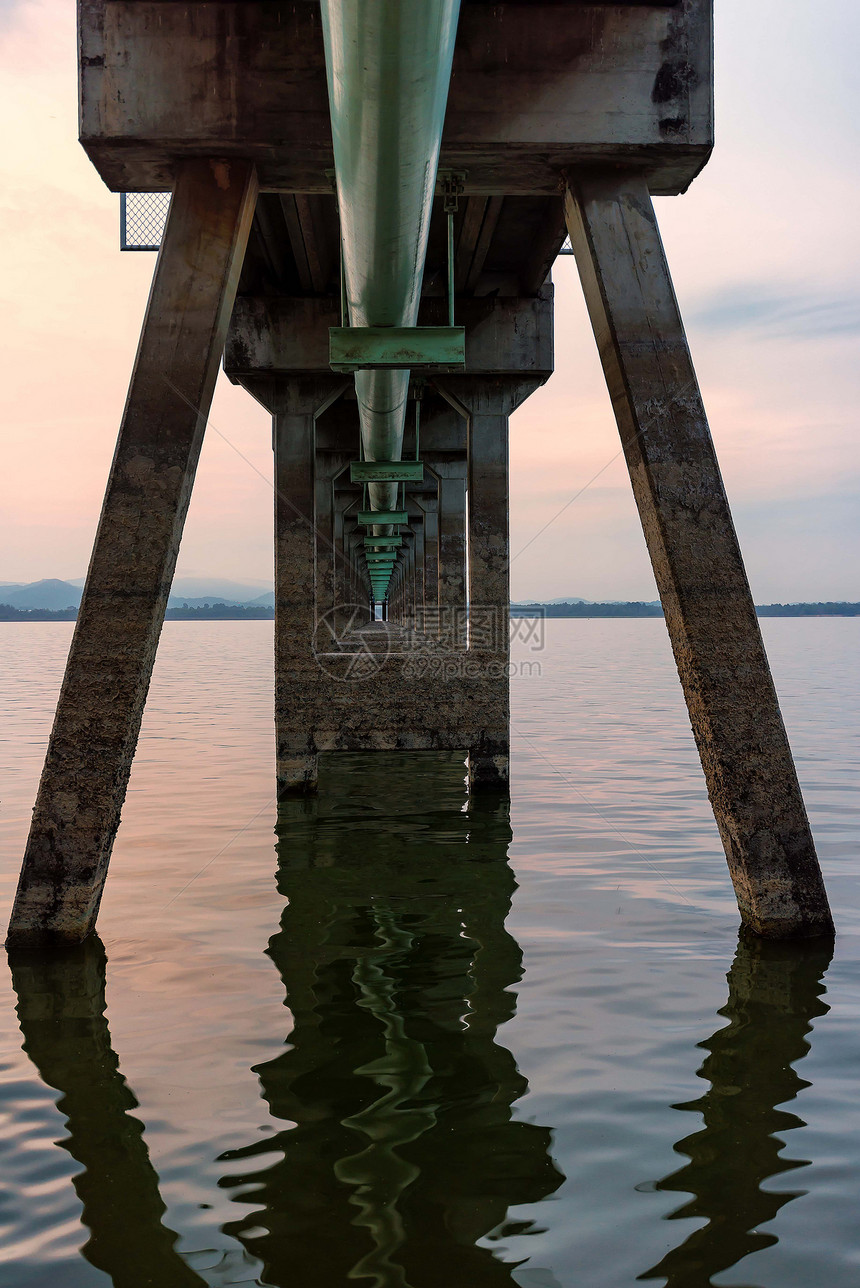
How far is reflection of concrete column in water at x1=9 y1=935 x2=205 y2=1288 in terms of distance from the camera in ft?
9.06

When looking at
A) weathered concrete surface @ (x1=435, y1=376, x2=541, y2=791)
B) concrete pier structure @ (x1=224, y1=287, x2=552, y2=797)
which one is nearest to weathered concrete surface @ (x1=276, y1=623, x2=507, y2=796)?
concrete pier structure @ (x1=224, y1=287, x2=552, y2=797)

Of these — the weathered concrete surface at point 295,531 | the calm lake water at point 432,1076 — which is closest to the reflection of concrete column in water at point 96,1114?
the calm lake water at point 432,1076

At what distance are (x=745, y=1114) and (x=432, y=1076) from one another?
1.16 metres

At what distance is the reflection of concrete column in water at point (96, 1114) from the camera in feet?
9.06

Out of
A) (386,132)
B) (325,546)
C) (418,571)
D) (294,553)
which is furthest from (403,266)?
(418,571)

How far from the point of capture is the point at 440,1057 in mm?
4086

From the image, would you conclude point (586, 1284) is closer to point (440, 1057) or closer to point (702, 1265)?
point (702, 1265)

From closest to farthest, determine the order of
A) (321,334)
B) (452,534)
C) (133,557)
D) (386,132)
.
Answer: (386,132)
(133,557)
(321,334)
(452,534)

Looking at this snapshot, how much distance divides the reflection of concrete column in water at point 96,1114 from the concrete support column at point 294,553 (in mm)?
5739

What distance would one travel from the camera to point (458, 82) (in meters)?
5.93

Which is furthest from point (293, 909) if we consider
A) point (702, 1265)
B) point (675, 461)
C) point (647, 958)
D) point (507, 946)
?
point (702, 1265)

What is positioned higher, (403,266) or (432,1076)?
(403,266)

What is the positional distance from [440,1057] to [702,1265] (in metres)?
1.55

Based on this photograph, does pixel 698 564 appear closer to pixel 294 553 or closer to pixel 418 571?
pixel 294 553
